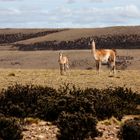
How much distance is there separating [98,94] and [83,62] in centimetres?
5301

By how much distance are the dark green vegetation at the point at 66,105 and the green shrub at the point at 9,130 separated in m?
1.14

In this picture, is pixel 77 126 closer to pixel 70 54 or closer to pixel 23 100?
pixel 23 100

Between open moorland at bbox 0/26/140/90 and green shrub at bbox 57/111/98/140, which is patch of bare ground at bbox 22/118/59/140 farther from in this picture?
open moorland at bbox 0/26/140/90

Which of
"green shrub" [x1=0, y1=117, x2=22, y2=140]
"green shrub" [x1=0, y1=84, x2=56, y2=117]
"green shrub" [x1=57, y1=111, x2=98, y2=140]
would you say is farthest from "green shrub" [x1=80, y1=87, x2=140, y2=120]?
"green shrub" [x1=0, y1=117, x2=22, y2=140]

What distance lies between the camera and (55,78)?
30.8 meters

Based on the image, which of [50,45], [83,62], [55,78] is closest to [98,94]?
[55,78]

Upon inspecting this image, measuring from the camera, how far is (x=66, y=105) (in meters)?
18.8

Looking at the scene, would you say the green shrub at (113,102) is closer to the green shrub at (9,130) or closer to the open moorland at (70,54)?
the green shrub at (9,130)

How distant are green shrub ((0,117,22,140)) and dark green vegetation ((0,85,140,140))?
114 centimetres

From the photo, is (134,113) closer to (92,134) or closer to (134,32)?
(92,134)

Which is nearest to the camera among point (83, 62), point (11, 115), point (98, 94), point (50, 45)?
point (11, 115)

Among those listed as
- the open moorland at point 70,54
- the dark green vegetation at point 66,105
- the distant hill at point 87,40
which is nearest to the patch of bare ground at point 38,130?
the dark green vegetation at point 66,105

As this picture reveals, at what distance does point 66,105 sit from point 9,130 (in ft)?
12.2

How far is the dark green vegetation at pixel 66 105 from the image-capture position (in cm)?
1707
